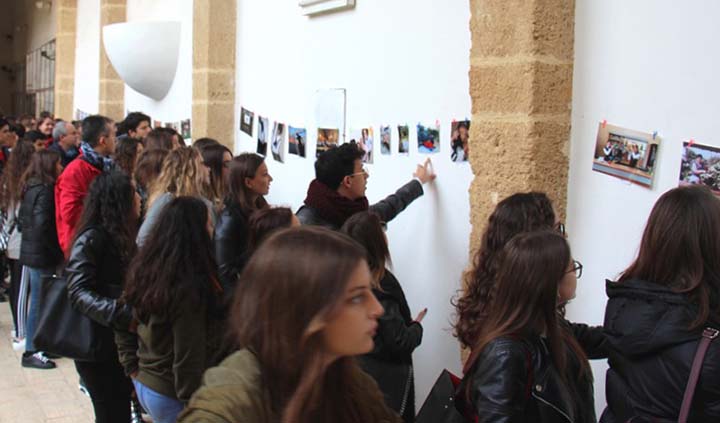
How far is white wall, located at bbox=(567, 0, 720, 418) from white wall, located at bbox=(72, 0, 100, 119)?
26.1 ft

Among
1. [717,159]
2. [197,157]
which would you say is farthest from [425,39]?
[717,159]

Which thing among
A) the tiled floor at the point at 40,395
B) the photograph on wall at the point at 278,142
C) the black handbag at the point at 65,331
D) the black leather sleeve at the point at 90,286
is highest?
the photograph on wall at the point at 278,142

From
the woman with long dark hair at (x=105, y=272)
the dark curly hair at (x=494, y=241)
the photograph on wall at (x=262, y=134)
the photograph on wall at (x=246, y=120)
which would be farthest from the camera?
the photograph on wall at (x=246, y=120)

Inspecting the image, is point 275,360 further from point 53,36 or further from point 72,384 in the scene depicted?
point 53,36

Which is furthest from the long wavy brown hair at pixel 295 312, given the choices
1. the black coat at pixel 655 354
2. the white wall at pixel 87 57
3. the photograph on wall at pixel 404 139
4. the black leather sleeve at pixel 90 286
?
the white wall at pixel 87 57

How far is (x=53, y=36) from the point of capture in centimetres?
1354

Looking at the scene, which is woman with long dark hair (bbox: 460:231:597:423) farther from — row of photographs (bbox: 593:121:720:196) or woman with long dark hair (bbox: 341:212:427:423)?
row of photographs (bbox: 593:121:720:196)

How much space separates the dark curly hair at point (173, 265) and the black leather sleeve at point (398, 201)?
1.28 meters

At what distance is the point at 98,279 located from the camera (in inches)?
126

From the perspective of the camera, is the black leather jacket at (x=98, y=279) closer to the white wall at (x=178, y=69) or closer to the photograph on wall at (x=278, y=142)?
the photograph on wall at (x=278, y=142)

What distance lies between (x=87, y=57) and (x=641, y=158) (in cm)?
947

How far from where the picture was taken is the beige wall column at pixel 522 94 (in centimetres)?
320

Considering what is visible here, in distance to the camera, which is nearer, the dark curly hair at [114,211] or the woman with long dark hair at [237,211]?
the dark curly hair at [114,211]

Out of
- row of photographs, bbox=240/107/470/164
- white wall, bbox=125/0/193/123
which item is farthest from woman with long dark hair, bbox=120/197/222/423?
white wall, bbox=125/0/193/123
